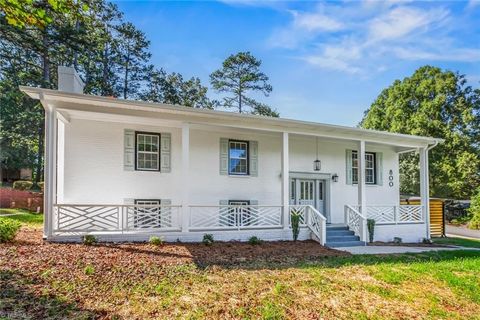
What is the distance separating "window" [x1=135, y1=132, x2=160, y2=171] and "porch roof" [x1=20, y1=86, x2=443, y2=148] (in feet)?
4.41

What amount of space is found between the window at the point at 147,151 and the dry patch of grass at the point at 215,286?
10.9ft

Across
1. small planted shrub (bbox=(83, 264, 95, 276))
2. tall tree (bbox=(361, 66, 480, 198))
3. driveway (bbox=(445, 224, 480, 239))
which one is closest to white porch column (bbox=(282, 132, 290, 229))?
small planted shrub (bbox=(83, 264, 95, 276))

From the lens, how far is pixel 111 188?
10297 millimetres

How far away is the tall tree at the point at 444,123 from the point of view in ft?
72.4

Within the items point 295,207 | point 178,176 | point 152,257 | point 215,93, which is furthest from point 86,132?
point 215,93

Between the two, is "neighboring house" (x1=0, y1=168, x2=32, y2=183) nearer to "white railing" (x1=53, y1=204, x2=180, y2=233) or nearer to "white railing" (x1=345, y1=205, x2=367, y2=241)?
"white railing" (x1=53, y1=204, x2=180, y2=233)

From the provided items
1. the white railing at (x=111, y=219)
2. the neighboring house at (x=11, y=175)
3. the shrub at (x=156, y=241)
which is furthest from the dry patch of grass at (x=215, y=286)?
the neighboring house at (x=11, y=175)

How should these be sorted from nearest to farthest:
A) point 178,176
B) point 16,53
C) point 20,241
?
point 20,241
point 178,176
point 16,53

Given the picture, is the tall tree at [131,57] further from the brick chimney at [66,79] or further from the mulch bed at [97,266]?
the mulch bed at [97,266]

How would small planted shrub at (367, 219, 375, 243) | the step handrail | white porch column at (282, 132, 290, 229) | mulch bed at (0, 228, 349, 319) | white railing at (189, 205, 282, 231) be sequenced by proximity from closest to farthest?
1. mulch bed at (0, 228, 349, 319)
2. the step handrail
3. white railing at (189, 205, 282, 231)
4. white porch column at (282, 132, 290, 229)
5. small planted shrub at (367, 219, 375, 243)

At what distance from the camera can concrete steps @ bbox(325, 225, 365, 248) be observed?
34.7 feet

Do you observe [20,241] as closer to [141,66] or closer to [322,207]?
[322,207]

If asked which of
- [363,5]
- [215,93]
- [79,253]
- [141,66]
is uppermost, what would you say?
[141,66]

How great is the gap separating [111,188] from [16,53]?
2135cm
